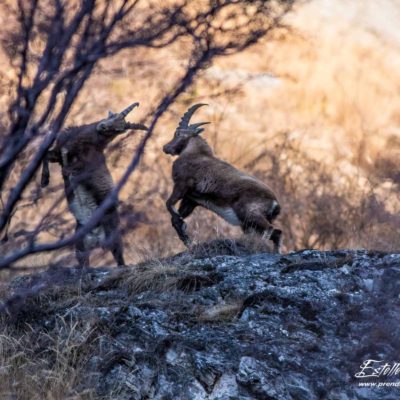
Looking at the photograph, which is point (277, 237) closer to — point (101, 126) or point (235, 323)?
point (101, 126)

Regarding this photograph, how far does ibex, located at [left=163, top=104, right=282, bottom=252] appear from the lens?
10.6 meters

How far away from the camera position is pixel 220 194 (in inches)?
427

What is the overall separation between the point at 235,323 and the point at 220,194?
12.6ft

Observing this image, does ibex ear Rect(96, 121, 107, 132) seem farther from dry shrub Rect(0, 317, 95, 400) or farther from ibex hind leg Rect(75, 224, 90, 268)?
dry shrub Rect(0, 317, 95, 400)

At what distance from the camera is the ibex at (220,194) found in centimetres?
1064

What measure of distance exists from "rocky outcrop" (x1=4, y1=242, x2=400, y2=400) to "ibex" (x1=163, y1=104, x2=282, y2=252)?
227cm

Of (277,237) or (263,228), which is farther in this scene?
(277,237)

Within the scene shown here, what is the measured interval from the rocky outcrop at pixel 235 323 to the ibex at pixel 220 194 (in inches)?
89.3

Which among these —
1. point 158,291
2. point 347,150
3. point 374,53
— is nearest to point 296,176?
point 347,150

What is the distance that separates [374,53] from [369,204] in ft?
26.5

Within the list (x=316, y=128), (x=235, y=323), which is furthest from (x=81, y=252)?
(x=316, y=128)

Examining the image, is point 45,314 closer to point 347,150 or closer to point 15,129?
point 15,129

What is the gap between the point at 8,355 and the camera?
22.8 ft

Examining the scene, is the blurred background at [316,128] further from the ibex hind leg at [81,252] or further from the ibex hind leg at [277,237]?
the ibex hind leg at [81,252]
